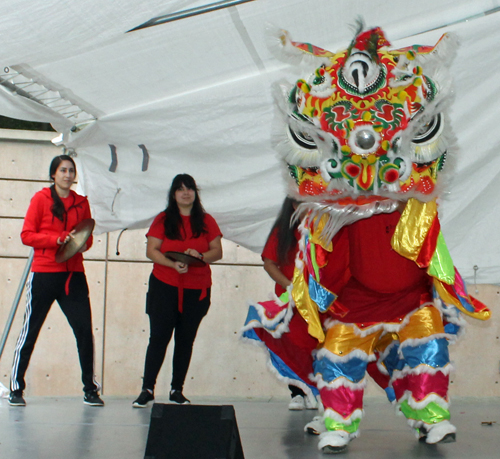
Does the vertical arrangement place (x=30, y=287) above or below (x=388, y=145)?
below

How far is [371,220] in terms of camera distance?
2.44 m

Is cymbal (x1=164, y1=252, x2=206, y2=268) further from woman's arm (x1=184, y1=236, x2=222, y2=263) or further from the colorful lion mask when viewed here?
the colorful lion mask

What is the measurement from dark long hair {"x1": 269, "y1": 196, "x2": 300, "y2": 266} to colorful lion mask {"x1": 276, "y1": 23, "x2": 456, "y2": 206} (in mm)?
531

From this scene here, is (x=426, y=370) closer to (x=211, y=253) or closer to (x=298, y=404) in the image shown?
(x=298, y=404)

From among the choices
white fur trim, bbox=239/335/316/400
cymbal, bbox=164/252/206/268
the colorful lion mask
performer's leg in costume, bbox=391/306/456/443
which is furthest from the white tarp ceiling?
white fur trim, bbox=239/335/316/400

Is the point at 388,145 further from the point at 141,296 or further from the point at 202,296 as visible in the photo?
the point at 141,296

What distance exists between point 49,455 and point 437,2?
2.39 m

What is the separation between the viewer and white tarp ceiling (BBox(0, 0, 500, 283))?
2.73 meters

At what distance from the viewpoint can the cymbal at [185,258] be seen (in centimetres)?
353

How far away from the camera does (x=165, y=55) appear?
3023mm

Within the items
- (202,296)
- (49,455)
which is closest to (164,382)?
(202,296)

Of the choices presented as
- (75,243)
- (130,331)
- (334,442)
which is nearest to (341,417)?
(334,442)

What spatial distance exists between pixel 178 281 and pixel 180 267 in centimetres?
13

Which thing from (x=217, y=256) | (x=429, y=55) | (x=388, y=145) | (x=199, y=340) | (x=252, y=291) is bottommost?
(x=199, y=340)
